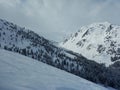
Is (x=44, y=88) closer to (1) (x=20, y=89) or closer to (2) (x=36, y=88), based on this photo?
(2) (x=36, y=88)

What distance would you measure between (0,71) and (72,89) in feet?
31.8

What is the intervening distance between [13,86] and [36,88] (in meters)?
2.75

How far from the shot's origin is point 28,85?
22375 mm

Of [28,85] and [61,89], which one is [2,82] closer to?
[28,85]

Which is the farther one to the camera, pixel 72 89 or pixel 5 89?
pixel 72 89

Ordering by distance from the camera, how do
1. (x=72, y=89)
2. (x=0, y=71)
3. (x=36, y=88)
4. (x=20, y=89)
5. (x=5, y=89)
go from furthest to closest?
(x=72, y=89) < (x=0, y=71) < (x=36, y=88) < (x=20, y=89) < (x=5, y=89)

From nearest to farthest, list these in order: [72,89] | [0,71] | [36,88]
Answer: [36,88]
[0,71]
[72,89]

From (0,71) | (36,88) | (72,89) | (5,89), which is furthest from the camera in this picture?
(72,89)

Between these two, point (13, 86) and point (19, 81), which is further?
point (19, 81)

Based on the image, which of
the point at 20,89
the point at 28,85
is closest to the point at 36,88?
the point at 28,85

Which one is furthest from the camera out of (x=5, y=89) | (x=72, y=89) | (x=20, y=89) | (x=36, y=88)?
(x=72, y=89)

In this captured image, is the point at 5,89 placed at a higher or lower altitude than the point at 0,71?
lower

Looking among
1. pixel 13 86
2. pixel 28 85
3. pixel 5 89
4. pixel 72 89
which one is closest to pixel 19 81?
pixel 28 85

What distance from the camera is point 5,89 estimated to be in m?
18.5
